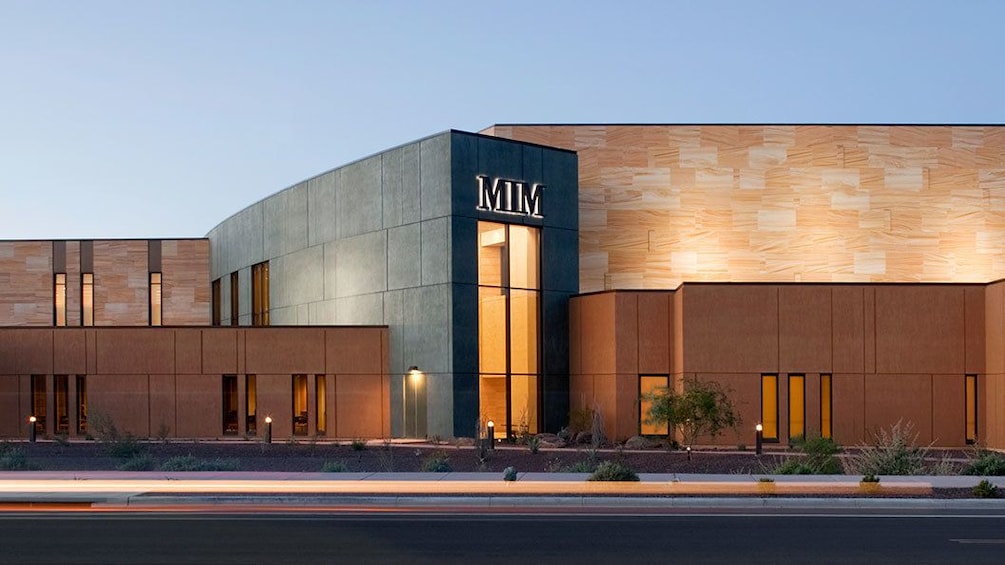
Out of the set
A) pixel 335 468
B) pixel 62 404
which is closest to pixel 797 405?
pixel 335 468

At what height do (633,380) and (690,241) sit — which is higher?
(690,241)

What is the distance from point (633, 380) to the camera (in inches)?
1401

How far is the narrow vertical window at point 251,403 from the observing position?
3869cm

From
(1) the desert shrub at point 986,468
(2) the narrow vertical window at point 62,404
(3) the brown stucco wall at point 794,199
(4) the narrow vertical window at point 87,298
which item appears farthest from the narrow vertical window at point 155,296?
(1) the desert shrub at point 986,468

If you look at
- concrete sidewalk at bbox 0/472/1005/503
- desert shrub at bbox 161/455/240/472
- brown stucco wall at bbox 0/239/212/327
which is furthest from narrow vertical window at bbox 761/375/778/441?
brown stucco wall at bbox 0/239/212/327

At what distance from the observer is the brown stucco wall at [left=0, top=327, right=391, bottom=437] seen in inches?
1519

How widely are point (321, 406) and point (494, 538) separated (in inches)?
953

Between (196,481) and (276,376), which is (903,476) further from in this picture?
(276,376)

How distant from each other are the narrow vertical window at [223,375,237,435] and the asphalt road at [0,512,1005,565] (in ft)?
65.4

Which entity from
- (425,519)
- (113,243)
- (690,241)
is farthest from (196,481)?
(113,243)

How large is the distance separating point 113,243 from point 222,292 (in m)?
7.59

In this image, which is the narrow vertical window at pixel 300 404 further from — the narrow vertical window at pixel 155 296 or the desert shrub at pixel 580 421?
the narrow vertical window at pixel 155 296

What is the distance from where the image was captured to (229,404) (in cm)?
3891

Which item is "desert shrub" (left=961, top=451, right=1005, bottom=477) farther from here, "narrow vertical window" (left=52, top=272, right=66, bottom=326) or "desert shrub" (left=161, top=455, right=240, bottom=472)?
"narrow vertical window" (left=52, top=272, right=66, bottom=326)
